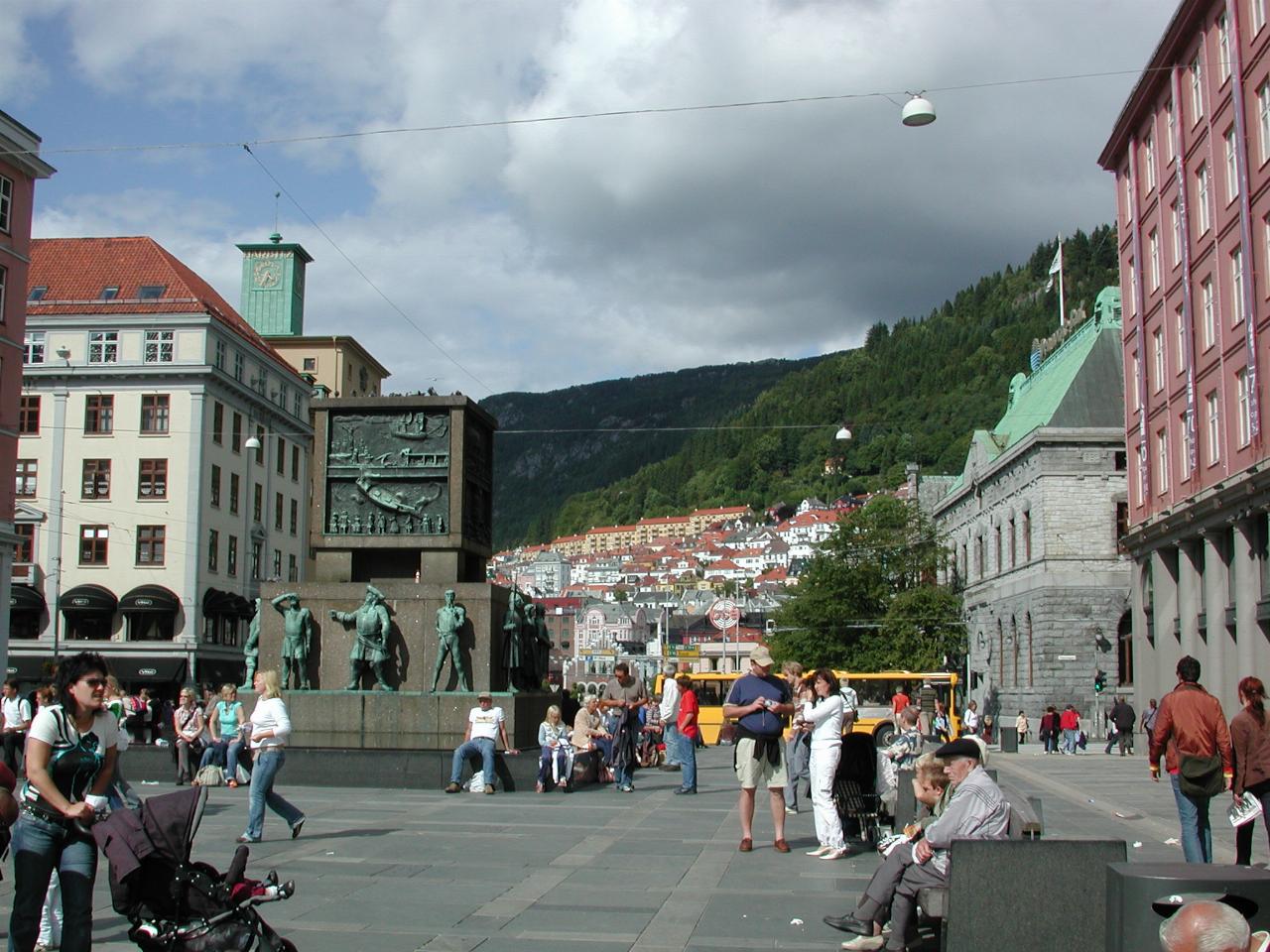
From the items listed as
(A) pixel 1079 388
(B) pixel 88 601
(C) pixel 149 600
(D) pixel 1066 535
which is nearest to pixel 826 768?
(D) pixel 1066 535

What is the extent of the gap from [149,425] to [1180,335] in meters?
41.9

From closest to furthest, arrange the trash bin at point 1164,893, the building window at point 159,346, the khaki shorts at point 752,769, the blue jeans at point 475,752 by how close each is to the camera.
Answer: the trash bin at point 1164,893
the khaki shorts at point 752,769
the blue jeans at point 475,752
the building window at point 159,346

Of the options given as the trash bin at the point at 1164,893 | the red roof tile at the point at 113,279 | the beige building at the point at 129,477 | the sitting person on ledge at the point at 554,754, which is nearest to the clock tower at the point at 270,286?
the red roof tile at the point at 113,279

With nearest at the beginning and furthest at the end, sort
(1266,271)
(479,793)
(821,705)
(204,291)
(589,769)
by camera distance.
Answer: (821,705) → (479,793) → (589,769) → (1266,271) → (204,291)

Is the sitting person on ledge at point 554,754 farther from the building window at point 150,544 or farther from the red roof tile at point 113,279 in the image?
the red roof tile at point 113,279

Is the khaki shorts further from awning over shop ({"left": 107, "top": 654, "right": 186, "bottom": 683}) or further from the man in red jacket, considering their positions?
awning over shop ({"left": 107, "top": 654, "right": 186, "bottom": 683})

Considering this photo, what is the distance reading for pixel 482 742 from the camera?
18.4 meters

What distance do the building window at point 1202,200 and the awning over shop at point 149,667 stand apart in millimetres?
41682

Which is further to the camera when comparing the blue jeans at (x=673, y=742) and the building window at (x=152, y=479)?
the building window at (x=152, y=479)

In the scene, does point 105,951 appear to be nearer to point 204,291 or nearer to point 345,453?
point 345,453

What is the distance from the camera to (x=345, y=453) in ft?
70.2

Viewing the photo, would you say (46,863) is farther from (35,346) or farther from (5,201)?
(35,346)

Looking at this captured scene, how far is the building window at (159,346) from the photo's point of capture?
5941 cm

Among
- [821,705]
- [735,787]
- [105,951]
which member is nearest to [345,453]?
[735,787]
